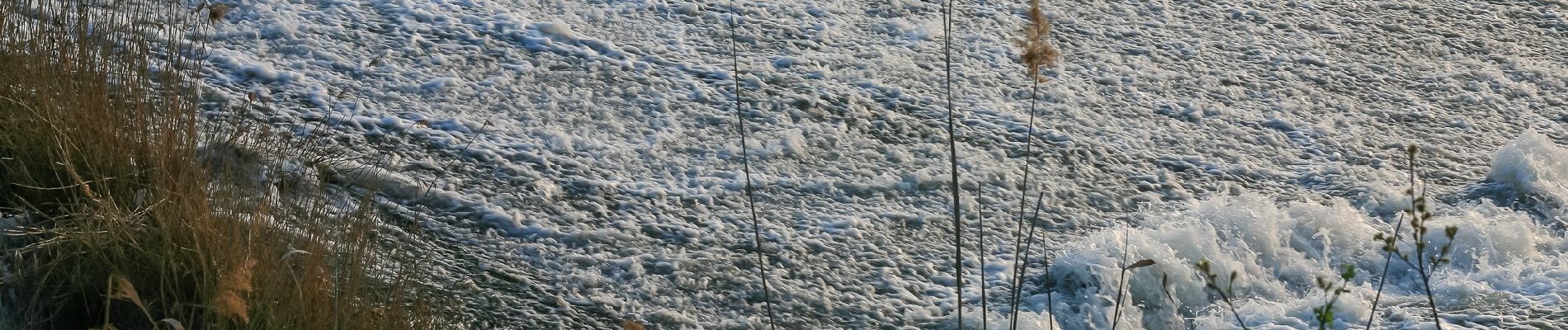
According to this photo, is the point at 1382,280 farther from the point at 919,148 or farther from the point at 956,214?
the point at 919,148

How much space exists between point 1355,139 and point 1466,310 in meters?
0.96

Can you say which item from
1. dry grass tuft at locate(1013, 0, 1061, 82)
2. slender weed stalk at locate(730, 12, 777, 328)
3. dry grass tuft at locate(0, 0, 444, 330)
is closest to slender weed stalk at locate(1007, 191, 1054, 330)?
dry grass tuft at locate(1013, 0, 1061, 82)

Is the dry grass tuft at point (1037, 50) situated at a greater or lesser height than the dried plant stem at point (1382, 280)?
greater

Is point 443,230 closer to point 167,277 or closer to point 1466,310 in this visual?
point 167,277

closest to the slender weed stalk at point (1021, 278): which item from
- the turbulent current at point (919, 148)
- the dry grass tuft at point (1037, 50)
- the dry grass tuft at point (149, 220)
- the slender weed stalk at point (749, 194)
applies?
the turbulent current at point (919, 148)

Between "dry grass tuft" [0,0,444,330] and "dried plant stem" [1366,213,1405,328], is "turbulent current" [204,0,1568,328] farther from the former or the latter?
"dry grass tuft" [0,0,444,330]

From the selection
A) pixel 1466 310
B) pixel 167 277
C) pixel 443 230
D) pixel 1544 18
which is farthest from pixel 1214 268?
pixel 1544 18

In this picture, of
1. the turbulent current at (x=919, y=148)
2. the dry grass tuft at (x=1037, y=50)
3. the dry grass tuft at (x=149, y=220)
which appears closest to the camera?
the dry grass tuft at (x=1037, y=50)

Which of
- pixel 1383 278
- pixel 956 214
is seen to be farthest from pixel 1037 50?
pixel 1383 278

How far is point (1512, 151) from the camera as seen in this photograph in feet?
11.6

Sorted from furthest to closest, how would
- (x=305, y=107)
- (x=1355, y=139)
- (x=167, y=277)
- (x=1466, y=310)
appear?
(x=1355, y=139), (x=305, y=107), (x=1466, y=310), (x=167, y=277)

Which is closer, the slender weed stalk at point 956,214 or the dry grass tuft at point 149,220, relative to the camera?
the slender weed stalk at point 956,214

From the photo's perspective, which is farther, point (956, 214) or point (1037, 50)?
point (1037, 50)

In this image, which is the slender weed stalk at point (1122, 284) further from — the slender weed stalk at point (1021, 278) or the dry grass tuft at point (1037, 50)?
the dry grass tuft at point (1037, 50)
